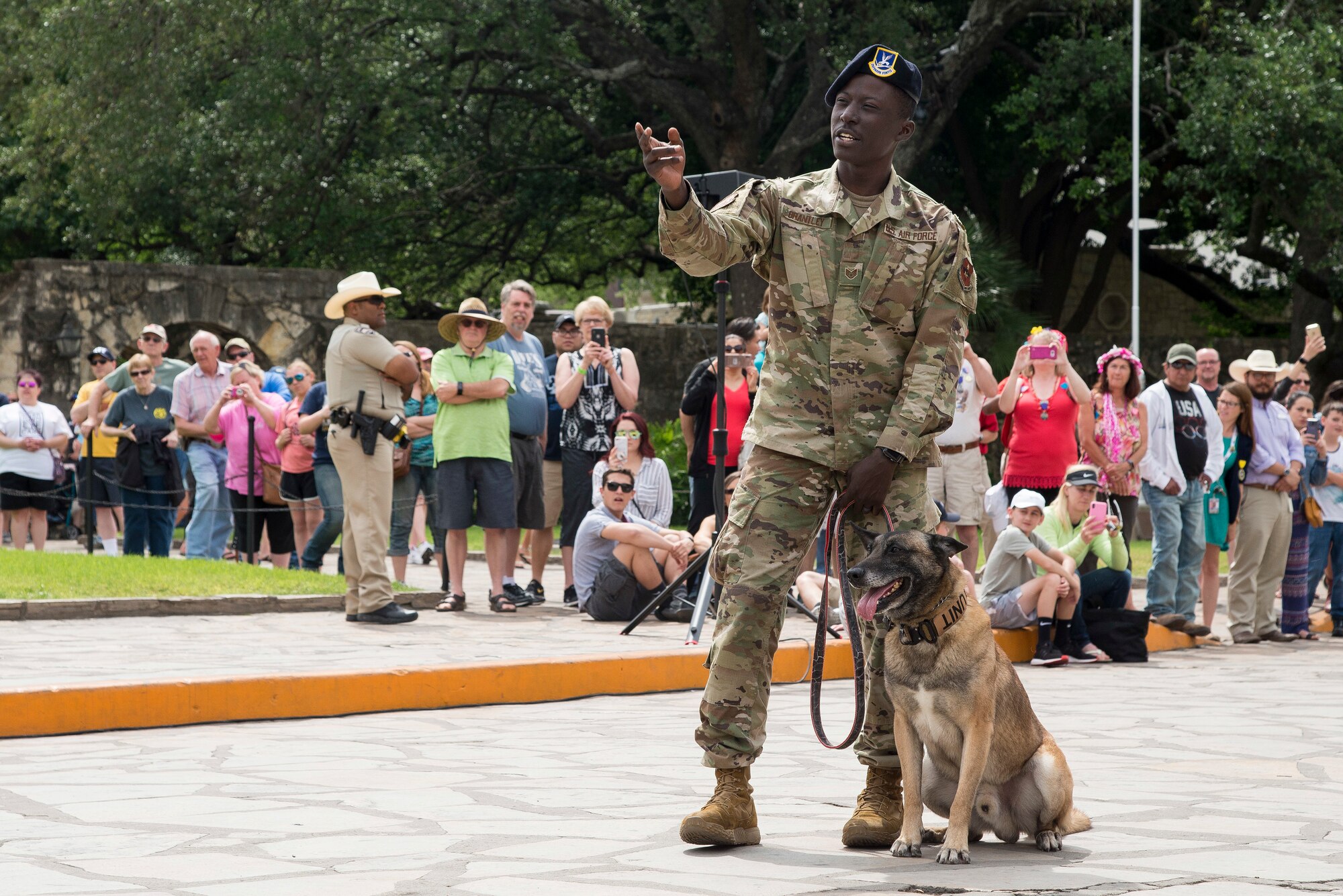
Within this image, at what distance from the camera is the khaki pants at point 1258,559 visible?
11539mm

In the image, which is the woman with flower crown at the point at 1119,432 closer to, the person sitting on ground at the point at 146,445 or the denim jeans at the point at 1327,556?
the denim jeans at the point at 1327,556

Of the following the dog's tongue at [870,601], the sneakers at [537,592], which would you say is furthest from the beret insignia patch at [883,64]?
the sneakers at [537,592]

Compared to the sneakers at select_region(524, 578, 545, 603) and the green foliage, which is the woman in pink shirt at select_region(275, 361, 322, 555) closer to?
the sneakers at select_region(524, 578, 545, 603)

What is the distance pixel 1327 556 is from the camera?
12312 mm

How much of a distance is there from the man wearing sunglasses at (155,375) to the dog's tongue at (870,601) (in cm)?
1085

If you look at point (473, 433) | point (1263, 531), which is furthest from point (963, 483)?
point (473, 433)

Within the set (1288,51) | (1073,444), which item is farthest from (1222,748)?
(1288,51)

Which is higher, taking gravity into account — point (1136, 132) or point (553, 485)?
point (1136, 132)

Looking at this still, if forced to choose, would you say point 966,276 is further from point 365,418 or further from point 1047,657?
point 365,418

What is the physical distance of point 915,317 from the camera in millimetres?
4641

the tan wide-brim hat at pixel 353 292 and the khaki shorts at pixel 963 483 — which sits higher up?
the tan wide-brim hat at pixel 353 292

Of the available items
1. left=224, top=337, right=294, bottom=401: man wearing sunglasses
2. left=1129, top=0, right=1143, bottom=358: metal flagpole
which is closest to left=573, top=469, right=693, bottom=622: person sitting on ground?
left=224, top=337, right=294, bottom=401: man wearing sunglasses

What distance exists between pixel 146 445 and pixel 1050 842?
430 inches

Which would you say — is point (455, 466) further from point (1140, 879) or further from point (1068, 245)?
point (1068, 245)
